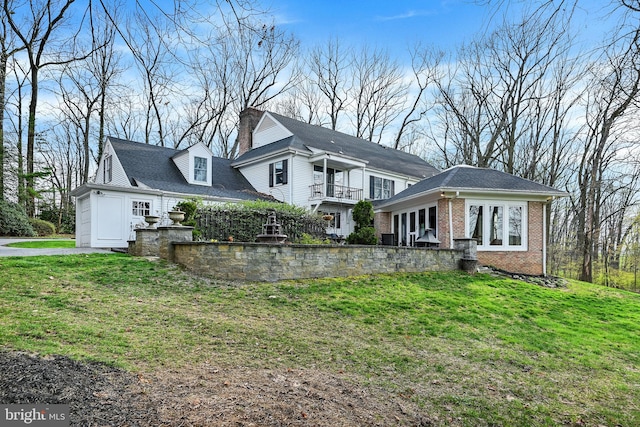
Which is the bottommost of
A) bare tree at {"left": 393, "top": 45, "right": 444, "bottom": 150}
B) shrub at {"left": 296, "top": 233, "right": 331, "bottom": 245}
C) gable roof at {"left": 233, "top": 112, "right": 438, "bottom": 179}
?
shrub at {"left": 296, "top": 233, "right": 331, "bottom": 245}

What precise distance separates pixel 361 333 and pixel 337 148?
1653cm

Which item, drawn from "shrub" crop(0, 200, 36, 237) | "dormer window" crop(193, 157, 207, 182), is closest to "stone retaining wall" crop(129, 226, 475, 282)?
"dormer window" crop(193, 157, 207, 182)

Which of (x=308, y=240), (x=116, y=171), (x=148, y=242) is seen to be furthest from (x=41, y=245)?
(x=308, y=240)

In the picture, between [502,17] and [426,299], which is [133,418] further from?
[426,299]

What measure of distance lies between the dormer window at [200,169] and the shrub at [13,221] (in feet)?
27.8

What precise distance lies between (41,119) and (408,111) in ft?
80.1

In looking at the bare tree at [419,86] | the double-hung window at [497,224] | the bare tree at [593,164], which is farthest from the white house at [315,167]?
the bare tree at [593,164]

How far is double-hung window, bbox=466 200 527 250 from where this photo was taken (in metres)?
13.0

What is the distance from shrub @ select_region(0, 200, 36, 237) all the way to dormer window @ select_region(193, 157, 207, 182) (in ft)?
27.8

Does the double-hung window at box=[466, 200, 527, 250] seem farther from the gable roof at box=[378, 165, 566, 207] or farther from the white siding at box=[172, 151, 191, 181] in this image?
the white siding at box=[172, 151, 191, 181]

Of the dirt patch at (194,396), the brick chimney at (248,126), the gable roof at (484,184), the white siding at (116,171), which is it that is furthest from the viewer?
the brick chimney at (248,126)

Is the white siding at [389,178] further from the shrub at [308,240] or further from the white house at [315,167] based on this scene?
the shrub at [308,240]

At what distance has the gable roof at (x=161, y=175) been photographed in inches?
610

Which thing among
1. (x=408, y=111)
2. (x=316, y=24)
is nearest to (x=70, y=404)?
(x=316, y=24)
